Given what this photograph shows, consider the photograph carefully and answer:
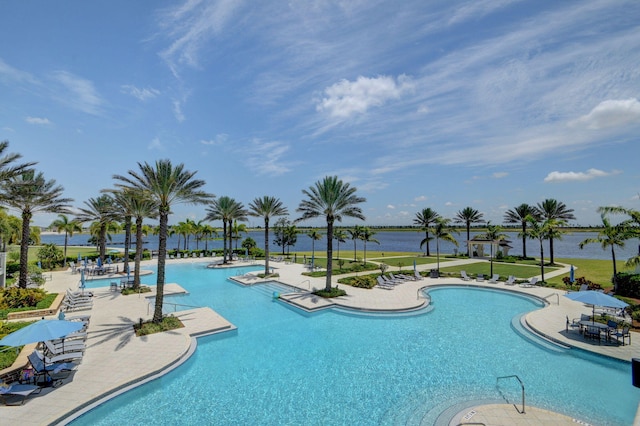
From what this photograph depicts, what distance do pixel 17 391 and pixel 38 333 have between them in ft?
4.99

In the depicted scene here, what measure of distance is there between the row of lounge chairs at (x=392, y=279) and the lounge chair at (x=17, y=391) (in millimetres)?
19590

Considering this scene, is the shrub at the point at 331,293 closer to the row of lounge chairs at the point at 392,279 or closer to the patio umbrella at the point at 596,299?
the row of lounge chairs at the point at 392,279

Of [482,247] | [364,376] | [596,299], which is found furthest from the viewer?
[482,247]

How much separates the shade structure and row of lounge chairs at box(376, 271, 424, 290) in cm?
1890

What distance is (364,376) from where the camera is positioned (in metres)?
10.4

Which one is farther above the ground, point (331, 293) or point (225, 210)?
point (225, 210)

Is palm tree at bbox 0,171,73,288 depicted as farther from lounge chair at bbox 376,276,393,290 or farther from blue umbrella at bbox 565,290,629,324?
blue umbrella at bbox 565,290,629,324

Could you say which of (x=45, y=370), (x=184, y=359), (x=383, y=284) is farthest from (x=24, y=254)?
(x=383, y=284)

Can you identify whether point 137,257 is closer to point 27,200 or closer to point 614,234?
point 27,200

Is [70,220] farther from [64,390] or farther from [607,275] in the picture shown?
[607,275]

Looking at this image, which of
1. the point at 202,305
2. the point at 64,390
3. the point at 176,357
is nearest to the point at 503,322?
the point at 176,357

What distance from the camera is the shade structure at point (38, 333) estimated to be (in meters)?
8.71

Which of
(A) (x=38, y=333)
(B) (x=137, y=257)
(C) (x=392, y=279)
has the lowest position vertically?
(C) (x=392, y=279)

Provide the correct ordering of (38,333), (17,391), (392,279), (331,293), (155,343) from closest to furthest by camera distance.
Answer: (17,391) → (38,333) → (155,343) → (331,293) → (392,279)
